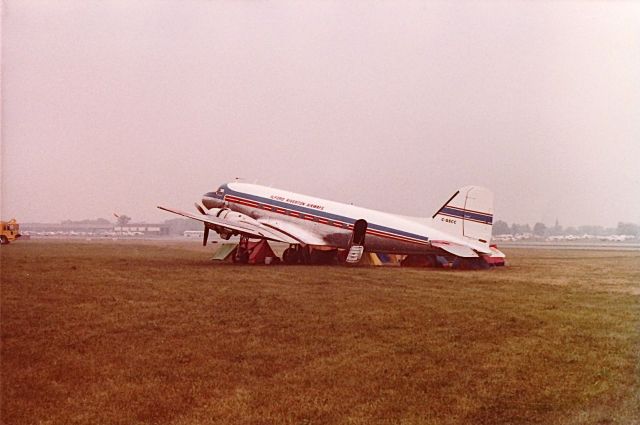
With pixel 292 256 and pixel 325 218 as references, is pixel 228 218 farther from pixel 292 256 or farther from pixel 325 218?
pixel 325 218

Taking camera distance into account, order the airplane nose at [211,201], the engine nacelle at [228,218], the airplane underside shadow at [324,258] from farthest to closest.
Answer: the airplane nose at [211,201]
the engine nacelle at [228,218]
the airplane underside shadow at [324,258]

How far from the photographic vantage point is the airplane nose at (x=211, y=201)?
26.5 m

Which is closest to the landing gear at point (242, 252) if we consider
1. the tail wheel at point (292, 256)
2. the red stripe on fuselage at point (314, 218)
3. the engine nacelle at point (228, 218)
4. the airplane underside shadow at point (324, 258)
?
the airplane underside shadow at point (324, 258)

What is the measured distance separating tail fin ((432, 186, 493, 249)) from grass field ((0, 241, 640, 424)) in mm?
7839

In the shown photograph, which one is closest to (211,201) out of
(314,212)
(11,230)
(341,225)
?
(314,212)

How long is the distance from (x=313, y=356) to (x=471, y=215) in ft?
49.1

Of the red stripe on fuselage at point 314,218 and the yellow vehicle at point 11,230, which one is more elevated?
the red stripe on fuselage at point 314,218

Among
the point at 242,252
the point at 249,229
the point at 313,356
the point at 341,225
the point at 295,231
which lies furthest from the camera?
the point at 295,231

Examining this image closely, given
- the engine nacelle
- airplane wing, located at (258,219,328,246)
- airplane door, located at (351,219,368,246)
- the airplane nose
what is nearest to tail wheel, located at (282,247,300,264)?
airplane wing, located at (258,219,328,246)

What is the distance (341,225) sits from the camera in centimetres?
2286

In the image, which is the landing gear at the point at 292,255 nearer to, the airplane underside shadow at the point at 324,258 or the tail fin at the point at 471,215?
the airplane underside shadow at the point at 324,258

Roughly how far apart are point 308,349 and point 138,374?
2434mm

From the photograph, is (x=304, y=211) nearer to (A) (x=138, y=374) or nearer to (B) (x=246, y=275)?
(B) (x=246, y=275)

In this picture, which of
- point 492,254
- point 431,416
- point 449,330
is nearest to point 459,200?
point 492,254
